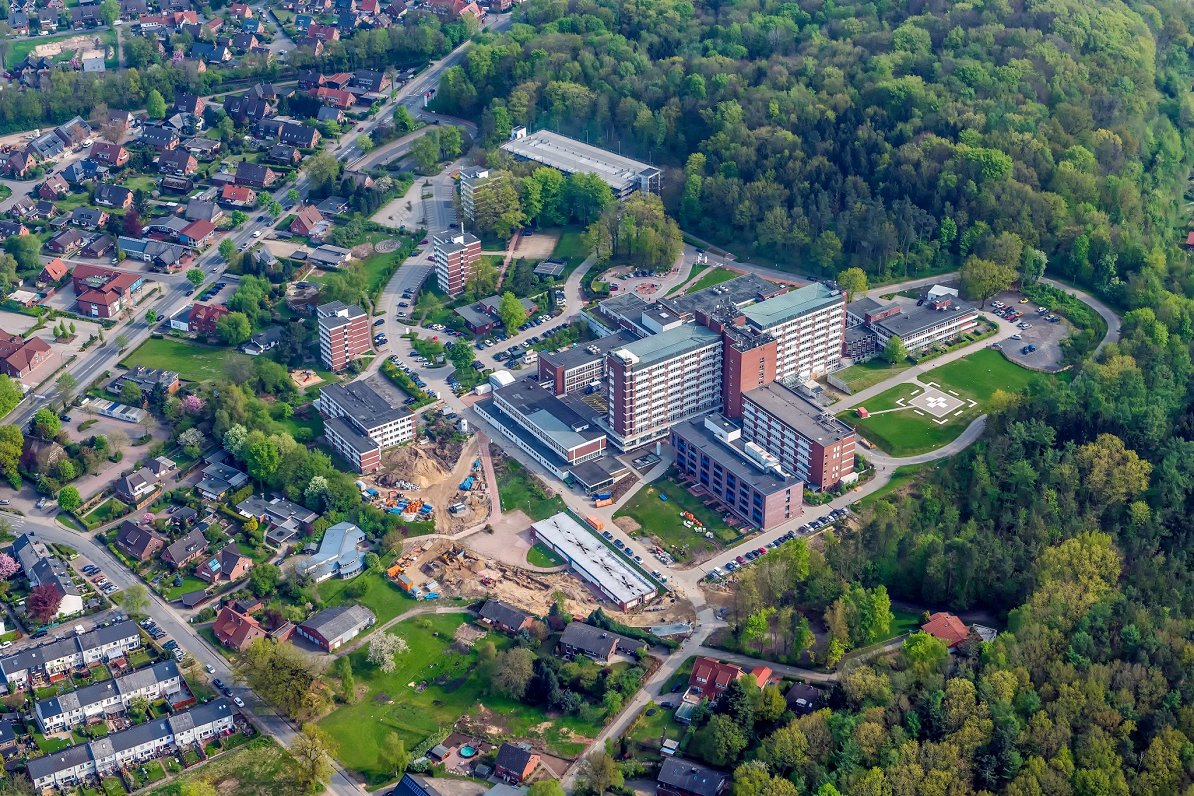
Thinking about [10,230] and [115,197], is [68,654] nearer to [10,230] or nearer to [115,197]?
[10,230]

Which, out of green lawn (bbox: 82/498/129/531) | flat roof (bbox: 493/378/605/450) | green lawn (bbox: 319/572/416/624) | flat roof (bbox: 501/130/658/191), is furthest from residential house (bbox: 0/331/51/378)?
flat roof (bbox: 501/130/658/191)

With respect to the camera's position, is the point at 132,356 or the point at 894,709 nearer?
the point at 894,709

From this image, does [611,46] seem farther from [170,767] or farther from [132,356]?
[170,767]

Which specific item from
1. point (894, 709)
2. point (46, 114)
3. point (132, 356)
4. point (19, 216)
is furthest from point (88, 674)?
point (46, 114)

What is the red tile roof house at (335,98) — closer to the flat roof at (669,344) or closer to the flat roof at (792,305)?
the flat roof at (669,344)

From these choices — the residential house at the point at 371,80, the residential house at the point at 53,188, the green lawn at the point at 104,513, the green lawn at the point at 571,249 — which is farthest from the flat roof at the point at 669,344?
the residential house at the point at 371,80
